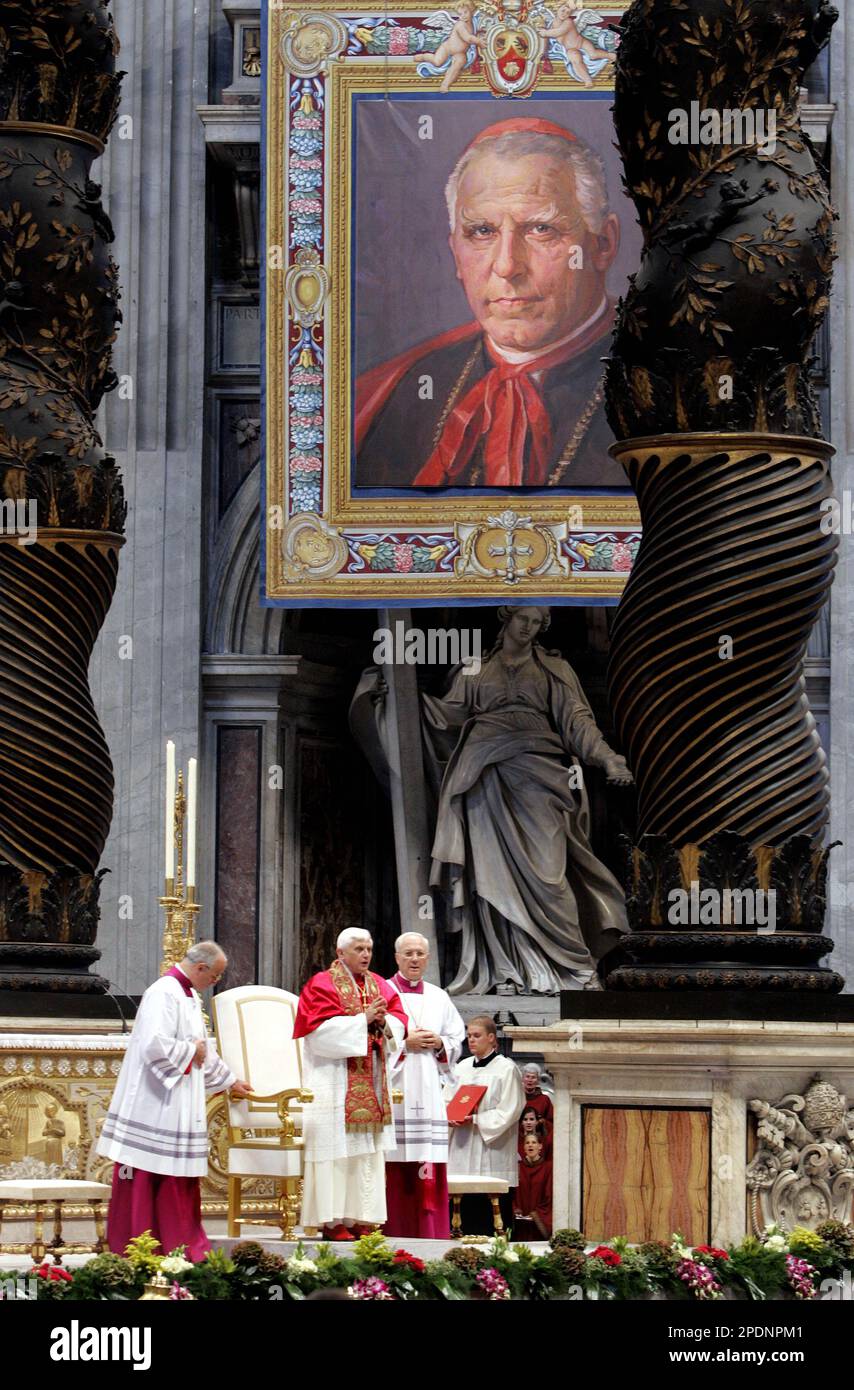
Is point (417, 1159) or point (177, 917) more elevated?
point (177, 917)

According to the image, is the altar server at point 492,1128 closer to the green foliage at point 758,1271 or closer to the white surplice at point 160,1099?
the white surplice at point 160,1099

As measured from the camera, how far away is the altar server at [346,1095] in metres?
11.2

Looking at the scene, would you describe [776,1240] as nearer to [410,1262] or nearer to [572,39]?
[410,1262]

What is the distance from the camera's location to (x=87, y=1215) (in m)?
11.3

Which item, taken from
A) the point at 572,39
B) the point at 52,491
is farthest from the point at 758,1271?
the point at 572,39

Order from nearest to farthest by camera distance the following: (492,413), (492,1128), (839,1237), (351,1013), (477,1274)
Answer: (477,1274), (839,1237), (351,1013), (492,1128), (492,413)

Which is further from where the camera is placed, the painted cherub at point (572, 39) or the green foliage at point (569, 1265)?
the painted cherub at point (572, 39)

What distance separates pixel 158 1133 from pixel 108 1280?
242cm

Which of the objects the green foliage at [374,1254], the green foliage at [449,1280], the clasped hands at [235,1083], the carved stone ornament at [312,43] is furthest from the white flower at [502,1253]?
the carved stone ornament at [312,43]

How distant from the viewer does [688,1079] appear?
8.52 meters

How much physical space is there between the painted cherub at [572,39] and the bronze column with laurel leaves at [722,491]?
722cm

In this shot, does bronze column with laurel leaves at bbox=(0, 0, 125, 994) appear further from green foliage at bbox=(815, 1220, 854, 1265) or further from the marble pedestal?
green foliage at bbox=(815, 1220, 854, 1265)

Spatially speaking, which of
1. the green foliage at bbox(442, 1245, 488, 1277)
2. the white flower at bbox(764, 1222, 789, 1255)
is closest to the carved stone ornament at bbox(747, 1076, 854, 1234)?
the white flower at bbox(764, 1222, 789, 1255)
